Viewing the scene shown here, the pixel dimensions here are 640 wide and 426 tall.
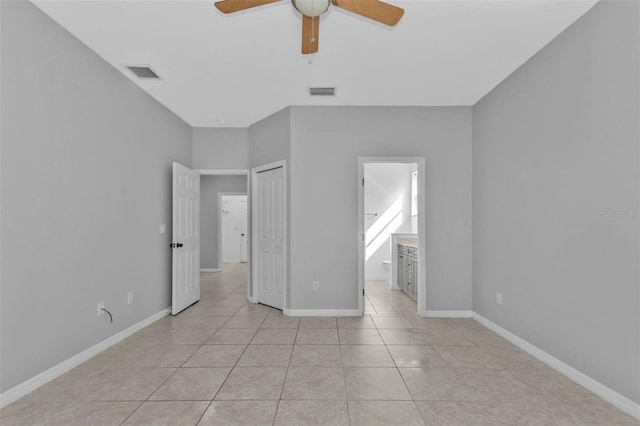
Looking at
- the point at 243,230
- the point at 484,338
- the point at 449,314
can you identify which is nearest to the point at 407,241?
the point at 449,314

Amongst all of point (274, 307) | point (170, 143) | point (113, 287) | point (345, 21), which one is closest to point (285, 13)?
point (345, 21)

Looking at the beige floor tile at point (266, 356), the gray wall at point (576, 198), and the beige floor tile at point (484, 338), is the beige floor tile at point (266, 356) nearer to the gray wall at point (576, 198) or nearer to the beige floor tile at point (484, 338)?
the beige floor tile at point (484, 338)

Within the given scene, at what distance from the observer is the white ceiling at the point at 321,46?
2.27 meters

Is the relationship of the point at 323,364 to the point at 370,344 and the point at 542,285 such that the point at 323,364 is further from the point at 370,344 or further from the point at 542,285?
the point at 542,285

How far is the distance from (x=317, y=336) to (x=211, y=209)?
5482mm

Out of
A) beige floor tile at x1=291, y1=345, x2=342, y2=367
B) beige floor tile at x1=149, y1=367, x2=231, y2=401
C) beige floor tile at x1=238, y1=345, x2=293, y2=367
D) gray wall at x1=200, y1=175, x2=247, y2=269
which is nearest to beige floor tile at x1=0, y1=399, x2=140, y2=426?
beige floor tile at x1=149, y1=367, x2=231, y2=401

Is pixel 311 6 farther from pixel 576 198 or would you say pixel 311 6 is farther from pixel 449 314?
pixel 449 314

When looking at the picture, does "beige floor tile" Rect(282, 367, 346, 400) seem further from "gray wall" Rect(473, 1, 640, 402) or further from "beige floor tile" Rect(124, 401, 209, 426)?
"gray wall" Rect(473, 1, 640, 402)

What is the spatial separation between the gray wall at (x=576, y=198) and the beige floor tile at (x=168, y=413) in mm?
2810

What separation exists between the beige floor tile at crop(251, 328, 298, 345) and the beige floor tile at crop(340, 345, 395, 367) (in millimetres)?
586

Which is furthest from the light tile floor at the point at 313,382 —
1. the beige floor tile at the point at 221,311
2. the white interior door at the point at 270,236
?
the white interior door at the point at 270,236

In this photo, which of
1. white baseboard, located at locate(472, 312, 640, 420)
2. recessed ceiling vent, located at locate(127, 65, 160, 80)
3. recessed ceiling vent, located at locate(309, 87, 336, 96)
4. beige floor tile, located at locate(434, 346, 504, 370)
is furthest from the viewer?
recessed ceiling vent, located at locate(309, 87, 336, 96)

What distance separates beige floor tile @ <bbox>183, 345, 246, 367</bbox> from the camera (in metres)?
2.62

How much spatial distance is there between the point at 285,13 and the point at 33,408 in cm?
324
